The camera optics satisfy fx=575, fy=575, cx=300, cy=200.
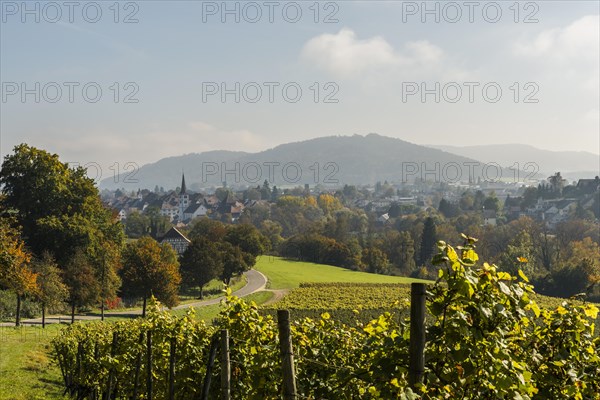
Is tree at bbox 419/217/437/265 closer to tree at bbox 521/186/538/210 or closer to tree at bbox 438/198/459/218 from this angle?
tree at bbox 438/198/459/218

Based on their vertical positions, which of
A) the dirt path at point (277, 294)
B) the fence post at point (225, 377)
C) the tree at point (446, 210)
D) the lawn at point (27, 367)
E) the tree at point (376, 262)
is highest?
the tree at point (446, 210)

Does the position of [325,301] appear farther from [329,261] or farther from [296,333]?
[296,333]

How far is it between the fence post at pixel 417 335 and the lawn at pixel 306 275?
74.6m

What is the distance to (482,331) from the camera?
5.02m

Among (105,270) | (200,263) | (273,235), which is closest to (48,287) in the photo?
(105,270)

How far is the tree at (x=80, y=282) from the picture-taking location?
43.9 metres

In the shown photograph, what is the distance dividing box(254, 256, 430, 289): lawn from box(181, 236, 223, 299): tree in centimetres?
1451

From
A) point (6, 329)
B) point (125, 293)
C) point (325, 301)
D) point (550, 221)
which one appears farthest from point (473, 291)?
point (550, 221)


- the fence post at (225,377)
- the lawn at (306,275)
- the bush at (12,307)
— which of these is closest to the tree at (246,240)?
the lawn at (306,275)

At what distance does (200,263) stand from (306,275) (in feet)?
94.1

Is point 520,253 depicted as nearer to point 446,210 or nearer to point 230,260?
point 230,260

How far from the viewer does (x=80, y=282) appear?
44219 millimetres

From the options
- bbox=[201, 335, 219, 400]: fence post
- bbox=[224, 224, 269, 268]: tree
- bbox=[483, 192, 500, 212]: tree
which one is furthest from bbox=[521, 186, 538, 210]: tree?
bbox=[201, 335, 219, 400]: fence post

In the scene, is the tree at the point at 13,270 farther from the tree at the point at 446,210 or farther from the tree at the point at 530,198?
the tree at the point at 530,198
